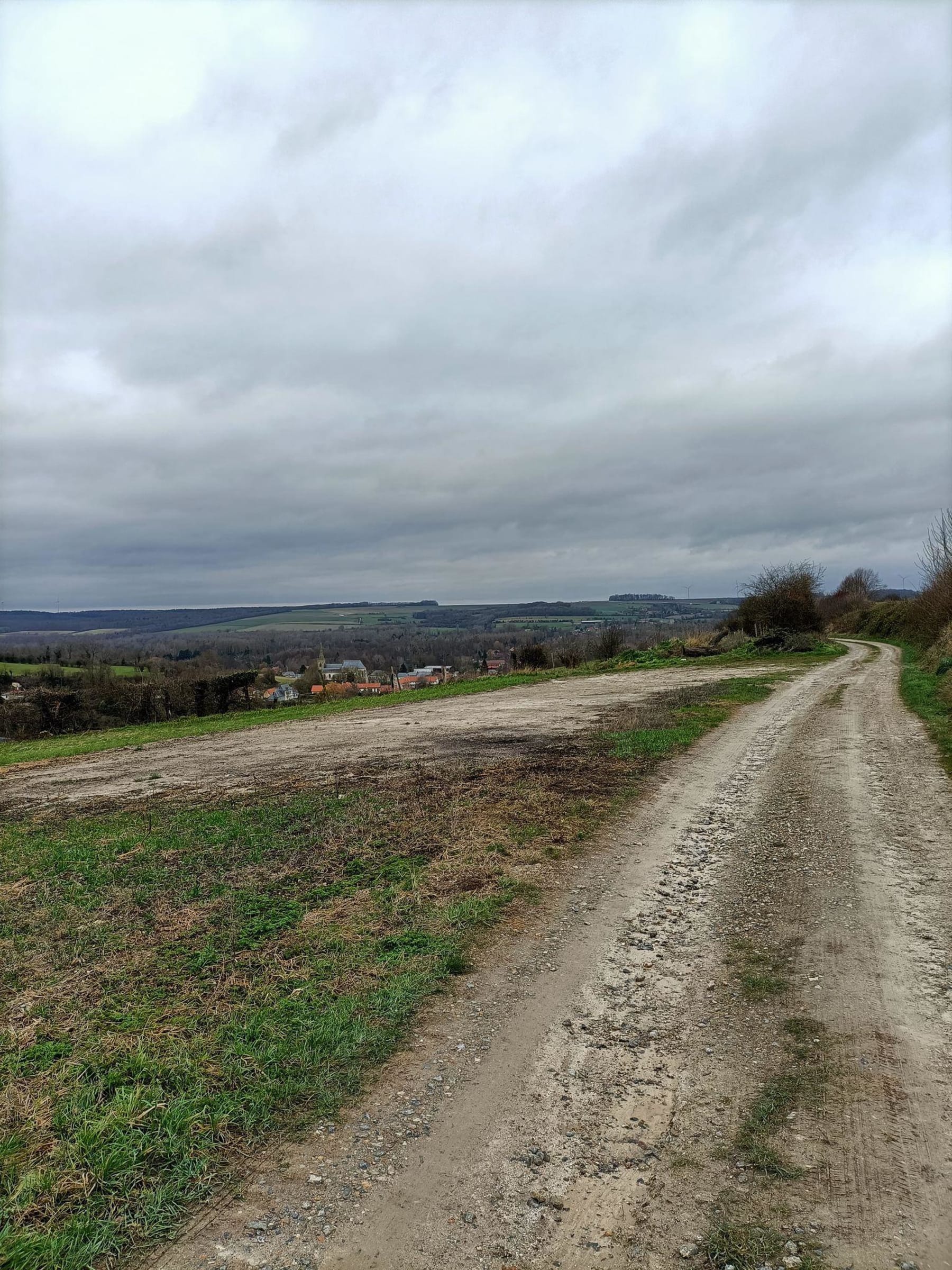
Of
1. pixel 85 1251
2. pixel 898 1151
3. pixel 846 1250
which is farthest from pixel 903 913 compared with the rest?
pixel 85 1251

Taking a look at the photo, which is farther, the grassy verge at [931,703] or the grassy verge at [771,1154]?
the grassy verge at [931,703]

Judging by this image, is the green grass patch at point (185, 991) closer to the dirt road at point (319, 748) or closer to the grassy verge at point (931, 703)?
the dirt road at point (319, 748)

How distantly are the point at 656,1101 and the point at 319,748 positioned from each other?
42.7 ft

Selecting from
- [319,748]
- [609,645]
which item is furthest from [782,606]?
[319,748]

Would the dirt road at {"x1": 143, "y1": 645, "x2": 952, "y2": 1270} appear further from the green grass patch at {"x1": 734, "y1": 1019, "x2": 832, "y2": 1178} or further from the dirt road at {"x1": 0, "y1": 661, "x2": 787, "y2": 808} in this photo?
the dirt road at {"x1": 0, "y1": 661, "x2": 787, "y2": 808}

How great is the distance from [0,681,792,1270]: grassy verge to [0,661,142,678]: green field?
31.7m

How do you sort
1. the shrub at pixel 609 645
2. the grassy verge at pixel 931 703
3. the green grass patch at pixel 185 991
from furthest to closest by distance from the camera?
the shrub at pixel 609 645 < the grassy verge at pixel 931 703 < the green grass patch at pixel 185 991

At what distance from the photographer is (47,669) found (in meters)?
42.9

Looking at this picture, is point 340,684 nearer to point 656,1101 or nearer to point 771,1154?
point 656,1101

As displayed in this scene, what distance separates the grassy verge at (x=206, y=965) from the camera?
3357 millimetres

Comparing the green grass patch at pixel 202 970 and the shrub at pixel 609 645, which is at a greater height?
the shrub at pixel 609 645

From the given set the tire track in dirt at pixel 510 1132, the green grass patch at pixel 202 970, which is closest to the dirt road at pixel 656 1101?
the tire track in dirt at pixel 510 1132

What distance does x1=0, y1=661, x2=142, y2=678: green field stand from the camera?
4012cm

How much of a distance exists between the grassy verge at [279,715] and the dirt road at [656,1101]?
16605 mm
